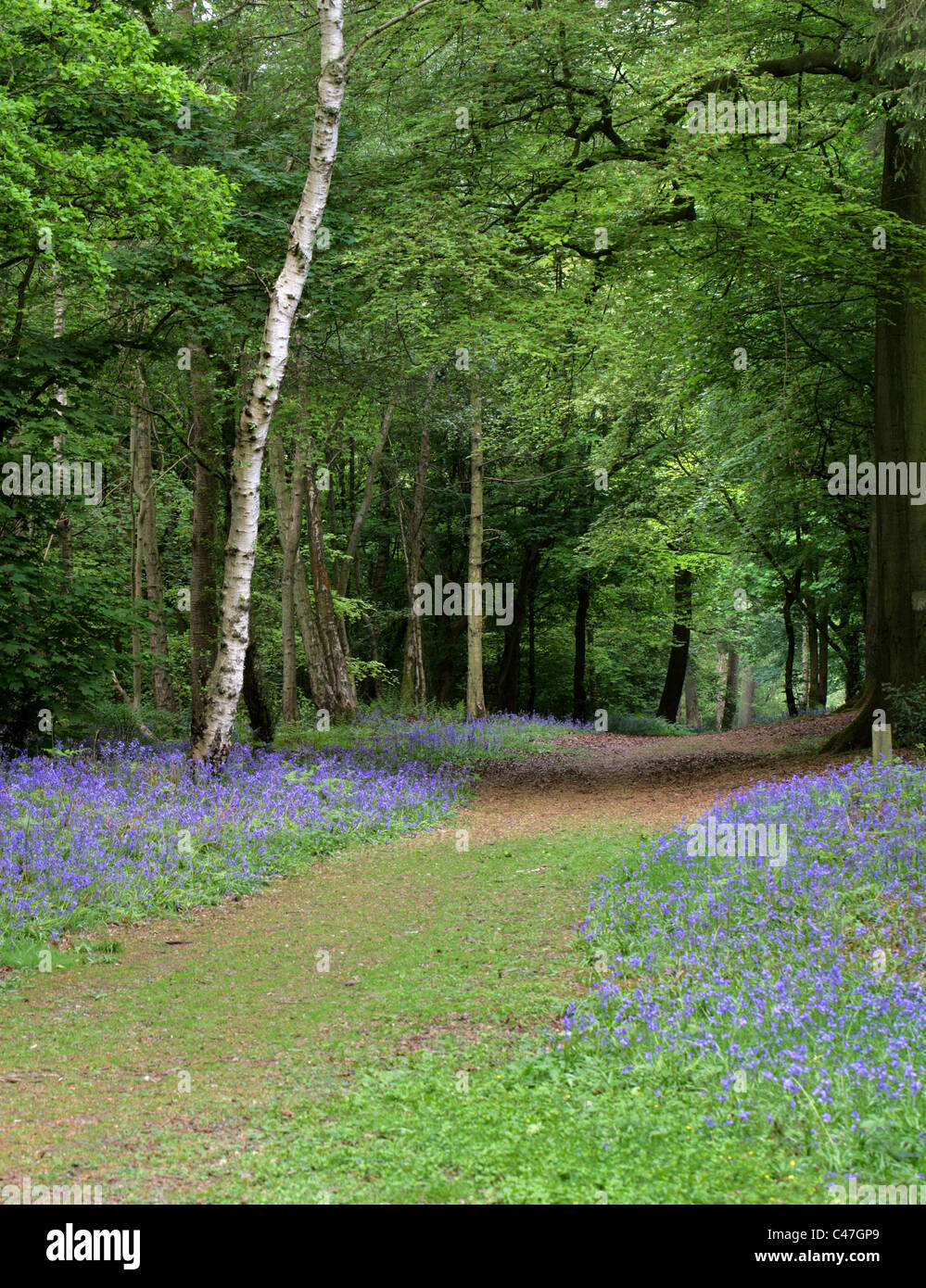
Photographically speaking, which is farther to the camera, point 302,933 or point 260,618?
point 260,618

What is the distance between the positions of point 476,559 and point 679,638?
11781 mm

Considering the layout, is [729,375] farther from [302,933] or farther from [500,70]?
[302,933]

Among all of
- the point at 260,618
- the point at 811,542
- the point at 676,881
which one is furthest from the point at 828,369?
the point at 260,618

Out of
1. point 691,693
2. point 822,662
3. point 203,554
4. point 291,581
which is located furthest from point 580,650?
point 203,554

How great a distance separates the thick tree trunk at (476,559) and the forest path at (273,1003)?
41.3ft

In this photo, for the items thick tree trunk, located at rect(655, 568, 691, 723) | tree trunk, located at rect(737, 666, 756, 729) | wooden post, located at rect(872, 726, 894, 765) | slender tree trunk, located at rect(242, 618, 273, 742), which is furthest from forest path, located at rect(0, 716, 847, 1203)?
tree trunk, located at rect(737, 666, 756, 729)

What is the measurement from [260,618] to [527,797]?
17.2 metres

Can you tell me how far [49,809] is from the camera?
31.4 ft

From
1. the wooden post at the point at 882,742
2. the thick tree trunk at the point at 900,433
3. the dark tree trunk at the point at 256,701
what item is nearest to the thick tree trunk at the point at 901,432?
the thick tree trunk at the point at 900,433

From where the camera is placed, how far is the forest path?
4371 millimetres

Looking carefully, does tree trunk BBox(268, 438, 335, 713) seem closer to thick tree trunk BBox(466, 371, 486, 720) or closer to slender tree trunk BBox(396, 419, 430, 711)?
thick tree trunk BBox(466, 371, 486, 720)

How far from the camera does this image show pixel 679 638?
32.8m

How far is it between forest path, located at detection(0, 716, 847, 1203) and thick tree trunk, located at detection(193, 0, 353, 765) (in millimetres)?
3072

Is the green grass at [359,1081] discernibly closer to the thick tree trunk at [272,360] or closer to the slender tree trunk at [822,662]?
the thick tree trunk at [272,360]
